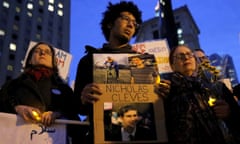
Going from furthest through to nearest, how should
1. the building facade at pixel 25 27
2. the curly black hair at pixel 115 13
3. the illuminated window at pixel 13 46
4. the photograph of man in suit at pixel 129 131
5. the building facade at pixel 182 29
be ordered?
the building facade at pixel 182 29 < the illuminated window at pixel 13 46 < the building facade at pixel 25 27 < the curly black hair at pixel 115 13 < the photograph of man in suit at pixel 129 131

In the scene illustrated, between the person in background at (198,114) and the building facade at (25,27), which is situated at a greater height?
the building facade at (25,27)

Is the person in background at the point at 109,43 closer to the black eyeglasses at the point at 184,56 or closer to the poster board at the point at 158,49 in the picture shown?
the black eyeglasses at the point at 184,56

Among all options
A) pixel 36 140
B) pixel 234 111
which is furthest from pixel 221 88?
pixel 36 140

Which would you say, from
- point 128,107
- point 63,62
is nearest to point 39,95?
point 128,107

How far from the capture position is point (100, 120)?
2076 mm

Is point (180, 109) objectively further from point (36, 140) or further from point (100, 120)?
point (36, 140)

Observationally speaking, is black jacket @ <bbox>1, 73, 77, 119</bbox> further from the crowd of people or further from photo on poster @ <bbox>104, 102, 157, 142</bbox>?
photo on poster @ <bbox>104, 102, 157, 142</bbox>

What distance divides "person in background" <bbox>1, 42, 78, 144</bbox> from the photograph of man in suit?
25.1 inches

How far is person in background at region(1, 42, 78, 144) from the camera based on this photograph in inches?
96.9

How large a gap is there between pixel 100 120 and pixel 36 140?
631 mm

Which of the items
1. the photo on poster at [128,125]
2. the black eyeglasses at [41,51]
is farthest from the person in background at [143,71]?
the black eyeglasses at [41,51]

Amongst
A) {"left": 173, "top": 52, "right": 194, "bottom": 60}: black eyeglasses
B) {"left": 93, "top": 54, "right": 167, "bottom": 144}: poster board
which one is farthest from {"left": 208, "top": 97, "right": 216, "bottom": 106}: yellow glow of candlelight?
{"left": 173, "top": 52, "right": 194, "bottom": 60}: black eyeglasses

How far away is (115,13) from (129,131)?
1.34 meters

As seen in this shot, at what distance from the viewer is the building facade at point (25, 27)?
40.4m
